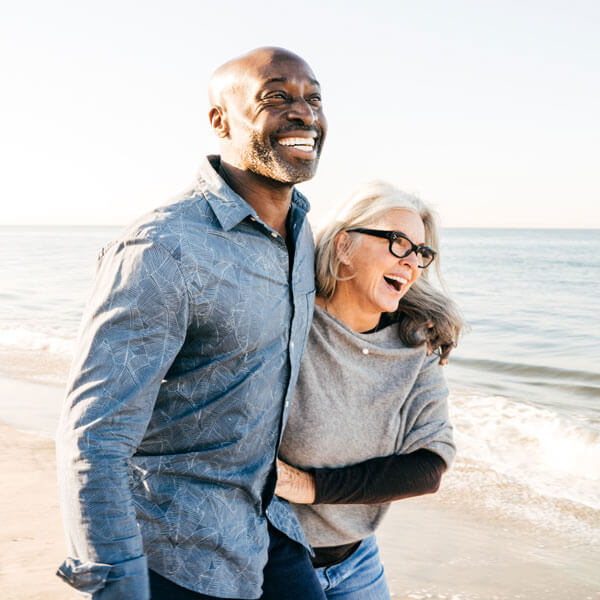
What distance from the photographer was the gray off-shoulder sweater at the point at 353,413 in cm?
260

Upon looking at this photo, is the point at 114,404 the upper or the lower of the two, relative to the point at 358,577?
upper

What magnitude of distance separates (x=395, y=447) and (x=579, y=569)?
116 inches

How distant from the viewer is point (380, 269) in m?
2.75

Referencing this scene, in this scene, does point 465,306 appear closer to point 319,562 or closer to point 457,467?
point 457,467

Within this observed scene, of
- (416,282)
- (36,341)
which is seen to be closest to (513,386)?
(36,341)

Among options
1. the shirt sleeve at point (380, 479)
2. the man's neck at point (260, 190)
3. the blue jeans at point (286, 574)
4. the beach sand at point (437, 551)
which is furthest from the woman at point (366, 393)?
the beach sand at point (437, 551)

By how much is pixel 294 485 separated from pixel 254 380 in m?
0.60

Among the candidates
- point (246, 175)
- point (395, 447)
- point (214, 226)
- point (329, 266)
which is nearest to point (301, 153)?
point (246, 175)

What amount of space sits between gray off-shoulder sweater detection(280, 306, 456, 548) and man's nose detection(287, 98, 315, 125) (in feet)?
2.50

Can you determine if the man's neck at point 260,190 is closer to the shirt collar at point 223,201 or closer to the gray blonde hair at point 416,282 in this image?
the shirt collar at point 223,201

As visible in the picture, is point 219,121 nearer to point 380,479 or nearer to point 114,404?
point 114,404

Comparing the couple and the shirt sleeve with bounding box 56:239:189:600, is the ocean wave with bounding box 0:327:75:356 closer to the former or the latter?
the couple

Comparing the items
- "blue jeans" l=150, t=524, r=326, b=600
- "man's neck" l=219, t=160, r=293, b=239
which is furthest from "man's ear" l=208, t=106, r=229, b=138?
"blue jeans" l=150, t=524, r=326, b=600

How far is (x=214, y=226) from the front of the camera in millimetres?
1998
